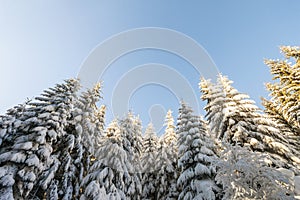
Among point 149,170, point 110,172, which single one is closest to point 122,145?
point 110,172

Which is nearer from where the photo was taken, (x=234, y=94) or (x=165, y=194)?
(x=234, y=94)

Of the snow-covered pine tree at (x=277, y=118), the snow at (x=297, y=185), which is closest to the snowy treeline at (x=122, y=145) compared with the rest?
the snow at (x=297, y=185)

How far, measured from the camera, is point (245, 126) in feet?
45.8

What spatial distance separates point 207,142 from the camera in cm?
1570

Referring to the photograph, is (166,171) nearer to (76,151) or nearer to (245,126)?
(76,151)

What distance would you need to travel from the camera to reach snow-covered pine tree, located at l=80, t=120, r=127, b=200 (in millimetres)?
14844

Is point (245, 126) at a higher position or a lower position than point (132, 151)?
lower

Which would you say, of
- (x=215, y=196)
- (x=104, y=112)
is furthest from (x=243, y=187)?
(x=104, y=112)

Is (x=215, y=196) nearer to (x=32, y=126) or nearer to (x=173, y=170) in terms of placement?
(x=173, y=170)

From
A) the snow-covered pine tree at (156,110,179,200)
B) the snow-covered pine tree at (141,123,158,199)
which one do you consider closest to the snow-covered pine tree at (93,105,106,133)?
the snow-covered pine tree at (141,123,158,199)

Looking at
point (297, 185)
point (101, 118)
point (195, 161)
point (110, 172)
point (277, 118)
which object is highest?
point (101, 118)

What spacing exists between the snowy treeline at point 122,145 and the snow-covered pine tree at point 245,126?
6 cm

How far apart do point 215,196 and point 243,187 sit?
17.9 feet

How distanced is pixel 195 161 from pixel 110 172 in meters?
6.32
